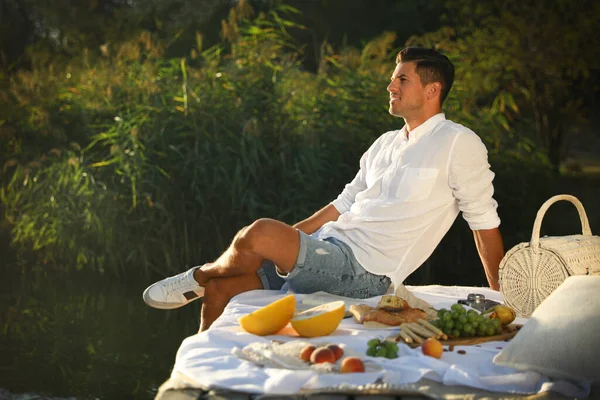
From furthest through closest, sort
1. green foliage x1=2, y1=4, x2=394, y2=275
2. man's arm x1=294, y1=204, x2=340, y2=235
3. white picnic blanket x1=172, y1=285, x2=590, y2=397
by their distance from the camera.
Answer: green foliage x1=2, y1=4, x2=394, y2=275 → man's arm x1=294, y1=204, x2=340, y2=235 → white picnic blanket x1=172, y1=285, x2=590, y2=397

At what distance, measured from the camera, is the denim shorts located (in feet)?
11.8

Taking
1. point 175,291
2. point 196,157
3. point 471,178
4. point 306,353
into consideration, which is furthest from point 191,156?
point 306,353

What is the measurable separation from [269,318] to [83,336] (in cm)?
238

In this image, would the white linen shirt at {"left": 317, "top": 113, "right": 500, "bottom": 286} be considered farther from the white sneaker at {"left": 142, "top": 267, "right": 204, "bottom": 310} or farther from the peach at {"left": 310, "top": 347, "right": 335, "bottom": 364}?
the peach at {"left": 310, "top": 347, "right": 335, "bottom": 364}

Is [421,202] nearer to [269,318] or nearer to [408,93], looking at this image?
[408,93]

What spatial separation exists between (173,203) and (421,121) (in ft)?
10.6

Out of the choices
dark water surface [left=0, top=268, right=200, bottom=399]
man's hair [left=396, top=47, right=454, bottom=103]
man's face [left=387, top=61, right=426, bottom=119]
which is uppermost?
man's hair [left=396, top=47, right=454, bottom=103]

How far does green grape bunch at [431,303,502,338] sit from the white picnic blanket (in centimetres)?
6

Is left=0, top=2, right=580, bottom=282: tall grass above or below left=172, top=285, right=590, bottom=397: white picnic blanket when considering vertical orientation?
above

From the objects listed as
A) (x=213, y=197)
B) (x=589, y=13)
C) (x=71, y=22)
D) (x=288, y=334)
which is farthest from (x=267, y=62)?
(x=71, y=22)

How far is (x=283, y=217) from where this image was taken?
682cm

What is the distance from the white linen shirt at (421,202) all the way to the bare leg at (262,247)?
265mm

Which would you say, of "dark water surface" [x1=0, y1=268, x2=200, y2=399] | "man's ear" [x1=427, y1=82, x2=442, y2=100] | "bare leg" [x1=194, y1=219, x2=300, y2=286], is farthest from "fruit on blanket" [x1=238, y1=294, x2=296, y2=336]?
"dark water surface" [x1=0, y1=268, x2=200, y2=399]

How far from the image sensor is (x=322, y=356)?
2.71 m
